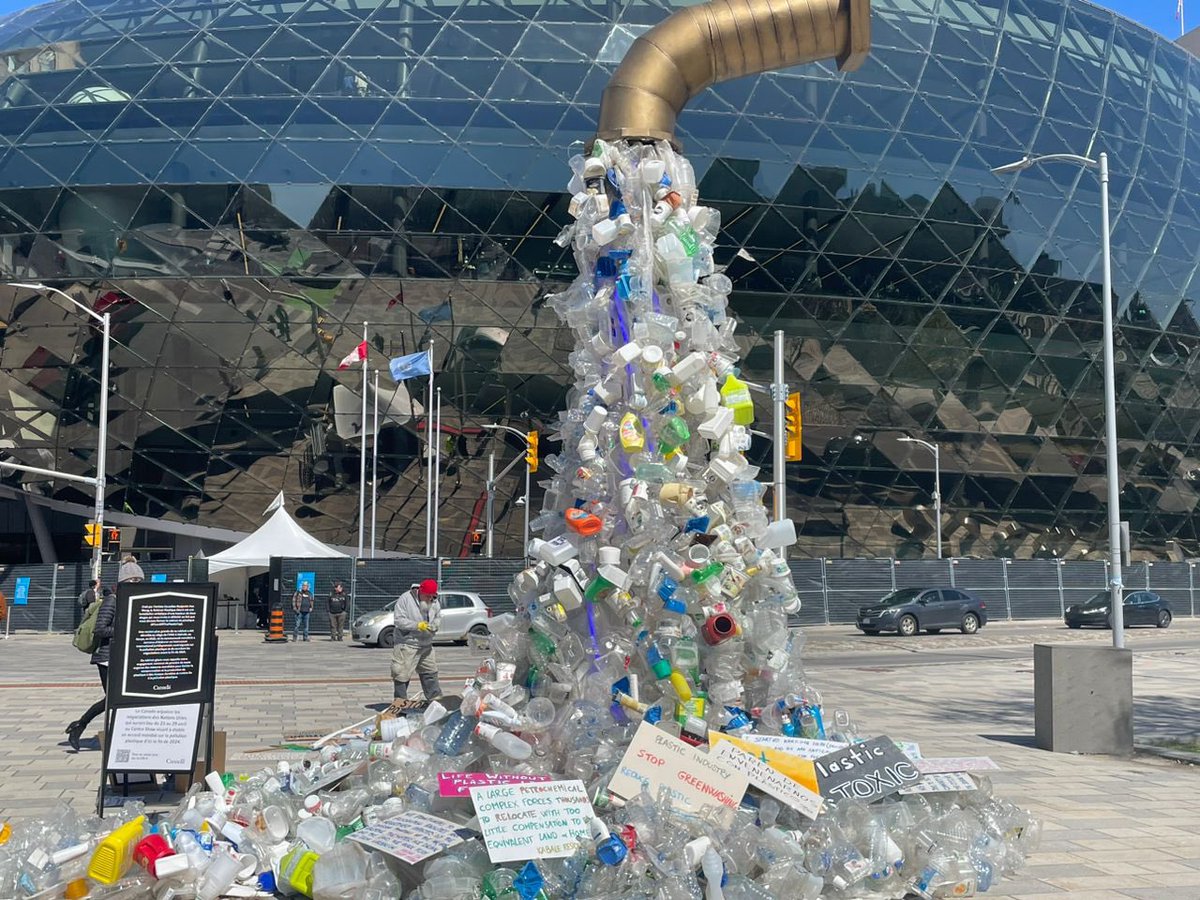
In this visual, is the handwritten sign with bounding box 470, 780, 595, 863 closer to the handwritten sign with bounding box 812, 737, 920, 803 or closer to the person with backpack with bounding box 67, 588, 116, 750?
the handwritten sign with bounding box 812, 737, 920, 803

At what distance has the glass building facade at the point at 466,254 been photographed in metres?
36.4

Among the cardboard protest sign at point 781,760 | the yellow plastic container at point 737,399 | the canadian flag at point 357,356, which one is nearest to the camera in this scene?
the cardboard protest sign at point 781,760

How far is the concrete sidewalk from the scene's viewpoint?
7403mm

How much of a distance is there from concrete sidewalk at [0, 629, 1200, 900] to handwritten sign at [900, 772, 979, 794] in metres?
0.55

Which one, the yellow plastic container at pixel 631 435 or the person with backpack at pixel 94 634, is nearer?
the yellow plastic container at pixel 631 435

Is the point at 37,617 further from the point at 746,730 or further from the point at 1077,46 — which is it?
the point at 1077,46

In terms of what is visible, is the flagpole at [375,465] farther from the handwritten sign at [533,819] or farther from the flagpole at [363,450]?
the handwritten sign at [533,819]

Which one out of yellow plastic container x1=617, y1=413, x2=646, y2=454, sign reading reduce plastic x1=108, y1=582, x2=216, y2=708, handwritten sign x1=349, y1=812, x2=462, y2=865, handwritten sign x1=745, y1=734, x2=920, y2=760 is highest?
yellow plastic container x1=617, y1=413, x2=646, y2=454

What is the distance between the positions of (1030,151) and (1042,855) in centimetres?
3766

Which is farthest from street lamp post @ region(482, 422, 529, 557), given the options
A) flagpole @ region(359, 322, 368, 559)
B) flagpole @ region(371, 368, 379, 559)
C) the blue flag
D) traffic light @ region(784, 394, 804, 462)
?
traffic light @ region(784, 394, 804, 462)

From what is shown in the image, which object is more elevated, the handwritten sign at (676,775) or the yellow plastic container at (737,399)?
the yellow plastic container at (737,399)

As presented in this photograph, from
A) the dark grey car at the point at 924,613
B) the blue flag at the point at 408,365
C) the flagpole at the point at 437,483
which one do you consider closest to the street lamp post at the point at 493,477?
the flagpole at the point at 437,483

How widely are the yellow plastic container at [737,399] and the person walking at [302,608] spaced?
23.2 meters

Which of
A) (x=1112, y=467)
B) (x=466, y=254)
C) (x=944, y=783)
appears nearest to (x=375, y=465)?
(x=466, y=254)
